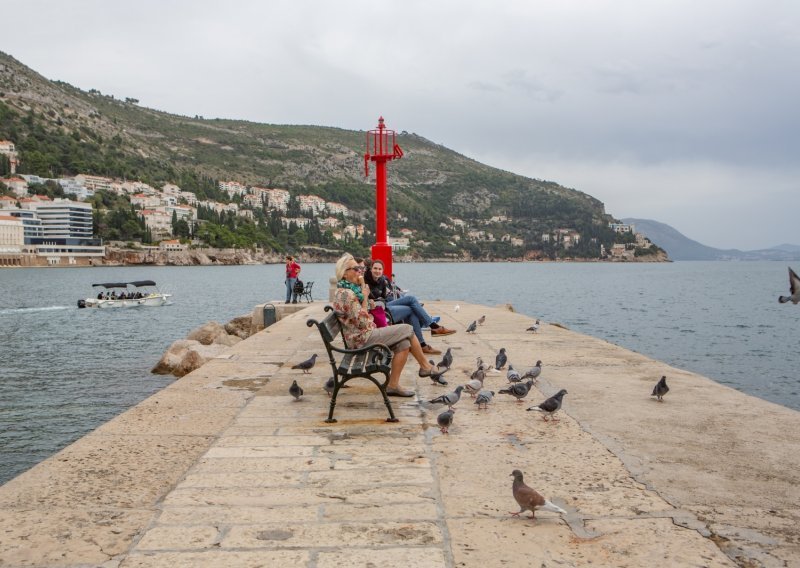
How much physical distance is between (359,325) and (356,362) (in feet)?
1.51

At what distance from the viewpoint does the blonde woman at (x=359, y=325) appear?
5914 mm

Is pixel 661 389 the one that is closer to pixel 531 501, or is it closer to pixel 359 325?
pixel 359 325

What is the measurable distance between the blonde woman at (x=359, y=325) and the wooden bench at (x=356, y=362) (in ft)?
0.42

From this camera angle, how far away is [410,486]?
12.5 ft

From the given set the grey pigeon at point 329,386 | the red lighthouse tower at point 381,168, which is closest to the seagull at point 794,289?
the grey pigeon at point 329,386

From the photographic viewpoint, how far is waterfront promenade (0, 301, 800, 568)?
9.83 ft

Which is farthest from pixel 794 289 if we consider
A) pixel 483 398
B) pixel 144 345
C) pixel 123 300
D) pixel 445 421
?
pixel 123 300

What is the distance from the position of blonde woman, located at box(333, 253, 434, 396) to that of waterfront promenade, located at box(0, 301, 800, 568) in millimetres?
543

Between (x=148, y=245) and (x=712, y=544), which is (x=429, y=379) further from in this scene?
(x=148, y=245)

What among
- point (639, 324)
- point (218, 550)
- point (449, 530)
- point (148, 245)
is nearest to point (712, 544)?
point (449, 530)

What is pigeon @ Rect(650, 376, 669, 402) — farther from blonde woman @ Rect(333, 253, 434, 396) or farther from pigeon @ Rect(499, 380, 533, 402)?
blonde woman @ Rect(333, 253, 434, 396)

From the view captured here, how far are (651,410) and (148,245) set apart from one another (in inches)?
5936

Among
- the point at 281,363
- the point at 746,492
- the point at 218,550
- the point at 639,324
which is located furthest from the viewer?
the point at 639,324

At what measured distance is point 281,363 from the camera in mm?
8703
